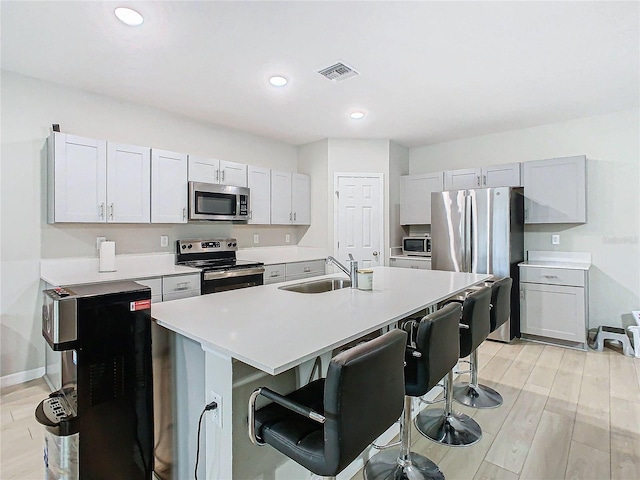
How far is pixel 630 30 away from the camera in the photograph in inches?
90.3

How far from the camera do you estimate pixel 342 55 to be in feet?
8.56

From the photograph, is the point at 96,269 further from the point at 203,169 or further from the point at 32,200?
the point at 203,169

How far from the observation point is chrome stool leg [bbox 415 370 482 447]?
210 centimetres

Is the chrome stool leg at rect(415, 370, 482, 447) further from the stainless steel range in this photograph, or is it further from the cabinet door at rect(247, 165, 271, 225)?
the cabinet door at rect(247, 165, 271, 225)

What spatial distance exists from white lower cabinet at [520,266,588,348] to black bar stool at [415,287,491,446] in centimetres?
215

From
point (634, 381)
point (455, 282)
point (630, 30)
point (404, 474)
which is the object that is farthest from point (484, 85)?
point (404, 474)

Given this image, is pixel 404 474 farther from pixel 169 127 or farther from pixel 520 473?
pixel 169 127

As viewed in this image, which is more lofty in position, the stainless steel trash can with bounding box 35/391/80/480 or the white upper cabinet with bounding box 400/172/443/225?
the white upper cabinet with bounding box 400/172/443/225

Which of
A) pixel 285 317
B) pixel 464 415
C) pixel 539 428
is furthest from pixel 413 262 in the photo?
pixel 285 317

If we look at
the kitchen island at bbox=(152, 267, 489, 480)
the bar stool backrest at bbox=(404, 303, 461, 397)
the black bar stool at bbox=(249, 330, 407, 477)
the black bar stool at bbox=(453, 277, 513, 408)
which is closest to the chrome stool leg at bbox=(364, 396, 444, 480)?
the bar stool backrest at bbox=(404, 303, 461, 397)

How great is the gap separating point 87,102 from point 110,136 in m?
0.34

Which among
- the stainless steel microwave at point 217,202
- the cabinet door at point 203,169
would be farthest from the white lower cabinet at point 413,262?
the cabinet door at point 203,169

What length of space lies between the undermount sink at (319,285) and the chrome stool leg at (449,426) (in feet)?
3.40

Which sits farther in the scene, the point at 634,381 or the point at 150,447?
the point at 634,381
